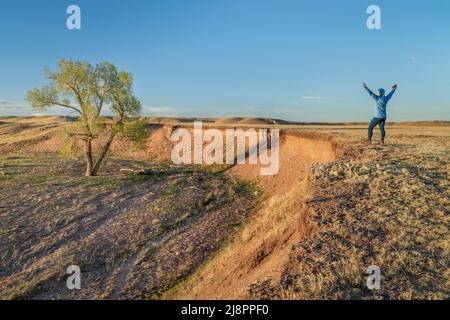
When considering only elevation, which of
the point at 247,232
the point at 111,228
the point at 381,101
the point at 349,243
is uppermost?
the point at 381,101

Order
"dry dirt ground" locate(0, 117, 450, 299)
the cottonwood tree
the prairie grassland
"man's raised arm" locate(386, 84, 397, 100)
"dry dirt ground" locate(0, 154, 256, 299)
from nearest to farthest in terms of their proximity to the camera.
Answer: the prairie grassland
"dry dirt ground" locate(0, 117, 450, 299)
"dry dirt ground" locate(0, 154, 256, 299)
"man's raised arm" locate(386, 84, 397, 100)
the cottonwood tree

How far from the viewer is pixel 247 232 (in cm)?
1670

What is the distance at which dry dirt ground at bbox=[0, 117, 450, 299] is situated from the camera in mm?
9180

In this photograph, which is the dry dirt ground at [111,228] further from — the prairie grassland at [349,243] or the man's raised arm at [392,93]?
the man's raised arm at [392,93]

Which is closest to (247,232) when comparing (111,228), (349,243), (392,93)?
(349,243)

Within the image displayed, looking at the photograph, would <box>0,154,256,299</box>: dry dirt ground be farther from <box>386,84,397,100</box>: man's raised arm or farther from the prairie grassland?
<box>386,84,397,100</box>: man's raised arm

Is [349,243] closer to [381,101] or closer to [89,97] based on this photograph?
[381,101]

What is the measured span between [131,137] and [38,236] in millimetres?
15808

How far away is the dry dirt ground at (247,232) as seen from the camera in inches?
361

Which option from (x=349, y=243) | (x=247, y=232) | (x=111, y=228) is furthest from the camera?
(x=111, y=228)

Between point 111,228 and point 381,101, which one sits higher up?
point 381,101

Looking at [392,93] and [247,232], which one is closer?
[247,232]

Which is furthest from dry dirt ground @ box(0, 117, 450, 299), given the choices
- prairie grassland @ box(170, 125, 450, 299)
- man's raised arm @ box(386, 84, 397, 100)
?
man's raised arm @ box(386, 84, 397, 100)
